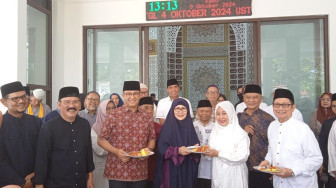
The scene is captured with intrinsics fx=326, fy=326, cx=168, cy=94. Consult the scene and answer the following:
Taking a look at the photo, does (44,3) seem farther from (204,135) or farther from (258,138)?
(258,138)

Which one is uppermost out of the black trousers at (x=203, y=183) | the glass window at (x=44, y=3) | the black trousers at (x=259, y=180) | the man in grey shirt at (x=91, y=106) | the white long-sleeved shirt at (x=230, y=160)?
the glass window at (x=44, y=3)

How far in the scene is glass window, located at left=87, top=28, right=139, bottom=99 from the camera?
6.19 meters

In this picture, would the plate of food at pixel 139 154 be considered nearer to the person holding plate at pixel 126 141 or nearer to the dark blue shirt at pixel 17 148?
the person holding plate at pixel 126 141

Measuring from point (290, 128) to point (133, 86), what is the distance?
4.84 feet

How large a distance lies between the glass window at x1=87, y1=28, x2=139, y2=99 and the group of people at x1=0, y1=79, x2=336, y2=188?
94.6 inches

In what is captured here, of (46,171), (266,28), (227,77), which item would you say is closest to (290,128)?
(46,171)

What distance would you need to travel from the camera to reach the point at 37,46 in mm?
5582

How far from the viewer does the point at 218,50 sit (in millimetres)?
9328

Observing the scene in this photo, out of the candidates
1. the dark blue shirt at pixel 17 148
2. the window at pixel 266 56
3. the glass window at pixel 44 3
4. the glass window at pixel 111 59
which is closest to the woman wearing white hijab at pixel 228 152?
the dark blue shirt at pixel 17 148

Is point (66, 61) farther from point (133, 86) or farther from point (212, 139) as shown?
point (212, 139)

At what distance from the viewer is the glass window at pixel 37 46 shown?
5.37 m

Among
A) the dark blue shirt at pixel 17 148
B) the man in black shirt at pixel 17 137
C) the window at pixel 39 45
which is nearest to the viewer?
the dark blue shirt at pixel 17 148

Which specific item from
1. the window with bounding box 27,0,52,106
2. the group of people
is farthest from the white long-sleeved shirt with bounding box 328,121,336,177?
the window with bounding box 27,0,52,106

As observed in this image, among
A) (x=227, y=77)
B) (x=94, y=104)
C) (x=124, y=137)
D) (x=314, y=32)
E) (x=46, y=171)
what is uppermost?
(x=314, y=32)
